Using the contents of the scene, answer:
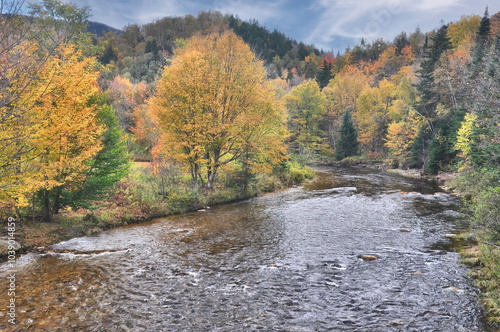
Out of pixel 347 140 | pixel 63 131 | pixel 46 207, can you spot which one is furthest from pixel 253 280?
pixel 347 140

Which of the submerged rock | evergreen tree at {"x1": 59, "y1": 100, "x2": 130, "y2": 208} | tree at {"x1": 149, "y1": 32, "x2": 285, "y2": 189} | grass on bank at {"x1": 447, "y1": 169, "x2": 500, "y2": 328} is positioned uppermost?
tree at {"x1": 149, "y1": 32, "x2": 285, "y2": 189}

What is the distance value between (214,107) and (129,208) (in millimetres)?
9144

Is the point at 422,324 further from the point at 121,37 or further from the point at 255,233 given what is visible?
the point at 121,37

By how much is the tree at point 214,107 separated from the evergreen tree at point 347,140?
3714cm

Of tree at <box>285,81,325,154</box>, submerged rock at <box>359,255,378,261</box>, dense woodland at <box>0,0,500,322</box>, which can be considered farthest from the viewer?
tree at <box>285,81,325,154</box>

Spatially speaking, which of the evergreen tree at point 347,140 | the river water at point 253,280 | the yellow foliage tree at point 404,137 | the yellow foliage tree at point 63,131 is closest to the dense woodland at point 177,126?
the yellow foliage tree at point 63,131

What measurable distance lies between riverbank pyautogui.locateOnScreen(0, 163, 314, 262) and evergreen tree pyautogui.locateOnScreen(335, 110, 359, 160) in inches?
1347

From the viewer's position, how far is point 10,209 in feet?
37.8

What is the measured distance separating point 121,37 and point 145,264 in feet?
408

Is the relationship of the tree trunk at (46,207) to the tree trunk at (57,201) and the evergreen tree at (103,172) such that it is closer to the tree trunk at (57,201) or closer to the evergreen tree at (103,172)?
the tree trunk at (57,201)

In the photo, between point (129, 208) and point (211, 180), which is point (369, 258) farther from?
point (211, 180)

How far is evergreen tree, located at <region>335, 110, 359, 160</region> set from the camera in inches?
2167

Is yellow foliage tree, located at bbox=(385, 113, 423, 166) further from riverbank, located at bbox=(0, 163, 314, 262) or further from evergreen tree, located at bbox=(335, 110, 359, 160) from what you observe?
riverbank, located at bbox=(0, 163, 314, 262)

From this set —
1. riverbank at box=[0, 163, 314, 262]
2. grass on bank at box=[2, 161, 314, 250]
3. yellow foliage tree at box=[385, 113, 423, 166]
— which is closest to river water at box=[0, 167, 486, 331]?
riverbank at box=[0, 163, 314, 262]
